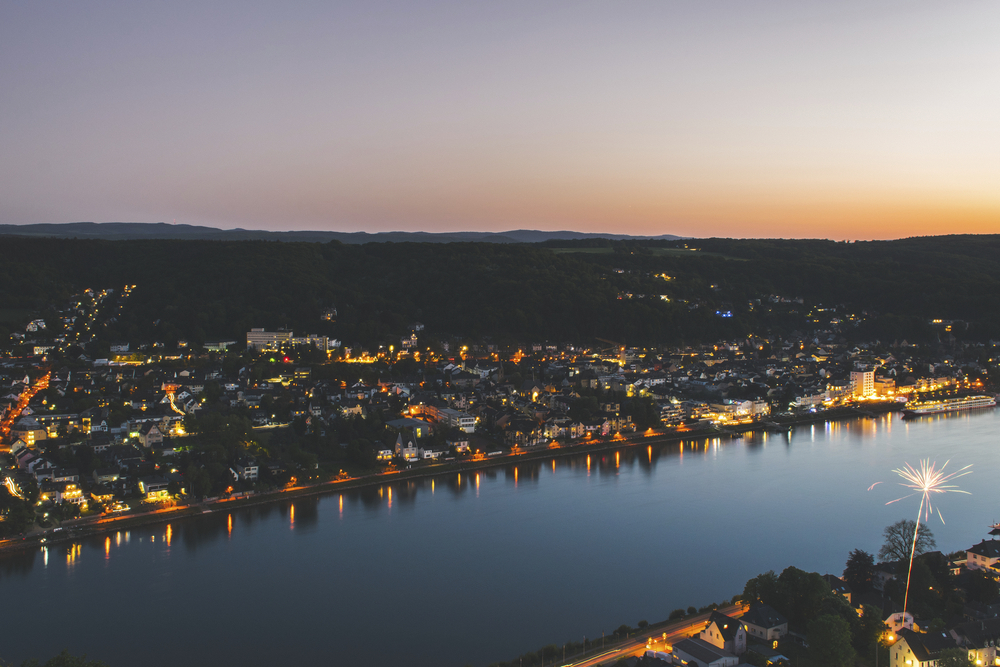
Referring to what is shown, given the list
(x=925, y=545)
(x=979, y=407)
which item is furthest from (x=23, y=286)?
(x=979, y=407)

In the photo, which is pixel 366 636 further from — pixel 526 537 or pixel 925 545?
pixel 925 545

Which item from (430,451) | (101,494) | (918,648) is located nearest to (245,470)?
(101,494)

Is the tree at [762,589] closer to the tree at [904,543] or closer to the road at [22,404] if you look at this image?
the tree at [904,543]

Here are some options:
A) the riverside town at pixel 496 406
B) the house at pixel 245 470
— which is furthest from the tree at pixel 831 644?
the house at pixel 245 470

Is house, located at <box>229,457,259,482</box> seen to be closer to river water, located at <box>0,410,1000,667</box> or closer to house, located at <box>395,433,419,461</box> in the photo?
river water, located at <box>0,410,1000,667</box>

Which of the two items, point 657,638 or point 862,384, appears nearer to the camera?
point 657,638

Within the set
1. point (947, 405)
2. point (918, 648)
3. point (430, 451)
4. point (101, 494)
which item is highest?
point (918, 648)

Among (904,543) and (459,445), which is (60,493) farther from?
(904,543)

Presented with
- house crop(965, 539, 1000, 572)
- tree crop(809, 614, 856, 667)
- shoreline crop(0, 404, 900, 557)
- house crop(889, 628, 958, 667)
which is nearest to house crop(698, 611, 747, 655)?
tree crop(809, 614, 856, 667)
